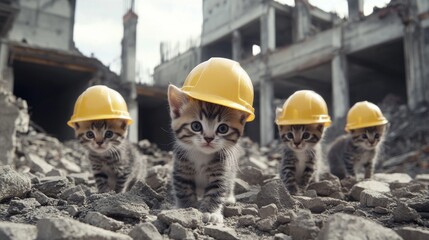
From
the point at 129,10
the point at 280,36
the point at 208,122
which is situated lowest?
the point at 208,122

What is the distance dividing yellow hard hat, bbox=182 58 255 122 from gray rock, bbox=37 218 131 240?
167 centimetres

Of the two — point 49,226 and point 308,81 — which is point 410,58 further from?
point 49,226

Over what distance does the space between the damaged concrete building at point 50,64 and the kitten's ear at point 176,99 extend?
1238cm

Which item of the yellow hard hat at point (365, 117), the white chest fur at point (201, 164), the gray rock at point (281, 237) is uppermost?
the yellow hard hat at point (365, 117)

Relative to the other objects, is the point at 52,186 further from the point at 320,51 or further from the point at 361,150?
the point at 320,51

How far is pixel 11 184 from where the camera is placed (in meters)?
3.85

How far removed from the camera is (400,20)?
16.7 metres

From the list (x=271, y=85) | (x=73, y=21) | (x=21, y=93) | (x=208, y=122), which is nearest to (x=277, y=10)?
(x=271, y=85)

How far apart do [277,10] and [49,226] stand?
26.5 meters

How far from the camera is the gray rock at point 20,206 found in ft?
11.3

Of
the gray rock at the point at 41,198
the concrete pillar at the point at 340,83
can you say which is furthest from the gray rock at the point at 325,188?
the concrete pillar at the point at 340,83

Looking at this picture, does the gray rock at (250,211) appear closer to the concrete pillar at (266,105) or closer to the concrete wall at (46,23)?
the concrete pillar at (266,105)

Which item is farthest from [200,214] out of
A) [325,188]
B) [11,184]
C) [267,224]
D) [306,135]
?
[306,135]

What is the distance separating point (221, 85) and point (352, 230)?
1955 millimetres
